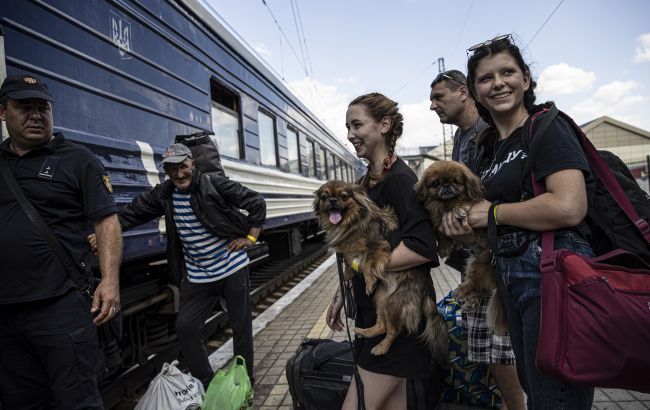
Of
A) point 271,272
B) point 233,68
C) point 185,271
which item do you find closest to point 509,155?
point 185,271

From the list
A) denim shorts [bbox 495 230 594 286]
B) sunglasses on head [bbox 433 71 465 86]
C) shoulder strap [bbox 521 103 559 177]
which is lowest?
denim shorts [bbox 495 230 594 286]

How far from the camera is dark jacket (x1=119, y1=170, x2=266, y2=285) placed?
307 centimetres

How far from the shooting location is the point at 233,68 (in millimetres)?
5316

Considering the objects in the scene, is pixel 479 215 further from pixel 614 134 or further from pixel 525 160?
pixel 614 134

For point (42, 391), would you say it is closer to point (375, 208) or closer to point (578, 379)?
point (375, 208)

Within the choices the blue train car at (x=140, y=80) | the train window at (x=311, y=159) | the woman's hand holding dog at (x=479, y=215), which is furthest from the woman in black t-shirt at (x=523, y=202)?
the train window at (x=311, y=159)

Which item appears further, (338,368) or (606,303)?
(338,368)

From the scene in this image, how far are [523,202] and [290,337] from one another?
364 centimetres

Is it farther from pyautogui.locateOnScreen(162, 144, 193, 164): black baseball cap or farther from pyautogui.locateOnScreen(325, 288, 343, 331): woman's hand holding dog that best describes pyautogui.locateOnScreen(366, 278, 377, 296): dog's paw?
pyautogui.locateOnScreen(162, 144, 193, 164): black baseball cap

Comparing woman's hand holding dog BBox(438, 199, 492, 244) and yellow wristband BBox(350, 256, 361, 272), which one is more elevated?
woman's hand holding dog BBox(438, 199, 492, 244)

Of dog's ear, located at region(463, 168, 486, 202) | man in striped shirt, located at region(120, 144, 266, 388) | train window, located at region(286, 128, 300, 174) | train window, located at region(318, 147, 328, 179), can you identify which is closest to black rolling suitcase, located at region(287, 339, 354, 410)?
man in striped shirt, located at region(120, 144, 266, 388)

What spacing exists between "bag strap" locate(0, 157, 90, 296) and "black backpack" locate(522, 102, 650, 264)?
2.07m

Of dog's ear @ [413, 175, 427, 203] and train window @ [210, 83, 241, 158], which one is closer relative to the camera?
dog's ear @ [413, 175, 427, 203]

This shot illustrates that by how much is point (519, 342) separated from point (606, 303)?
0.43 m
